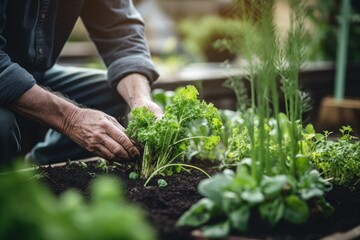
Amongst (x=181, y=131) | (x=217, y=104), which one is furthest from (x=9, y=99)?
(x=217, y=104)

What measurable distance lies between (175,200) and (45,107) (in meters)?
0.64

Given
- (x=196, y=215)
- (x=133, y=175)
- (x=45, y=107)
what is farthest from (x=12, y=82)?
(x=196, y=215)

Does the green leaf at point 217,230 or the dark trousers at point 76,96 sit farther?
the dark trousers at point 76,96

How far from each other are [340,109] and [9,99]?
2698 millimetres

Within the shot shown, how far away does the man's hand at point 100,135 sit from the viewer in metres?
1.86

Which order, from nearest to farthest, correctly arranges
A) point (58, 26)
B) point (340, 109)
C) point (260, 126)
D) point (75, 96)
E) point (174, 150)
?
point (260, 126) < point (174, 150) < point (58, 26) < point (75, 96) < point (340, 109)

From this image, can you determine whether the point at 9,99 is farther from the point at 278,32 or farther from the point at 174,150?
the point at 278,32

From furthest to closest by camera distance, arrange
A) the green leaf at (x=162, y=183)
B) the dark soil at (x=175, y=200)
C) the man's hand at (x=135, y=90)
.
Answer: the man's hand at (x=135, y=90), the green leaf at (x=162, y=183), the dark soil at (x=175, y=200)

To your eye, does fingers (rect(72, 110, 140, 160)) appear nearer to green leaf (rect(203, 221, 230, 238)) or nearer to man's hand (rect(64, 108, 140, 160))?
man's hand (rect(64, 108, 140, 160))

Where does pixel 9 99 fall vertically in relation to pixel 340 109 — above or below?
above

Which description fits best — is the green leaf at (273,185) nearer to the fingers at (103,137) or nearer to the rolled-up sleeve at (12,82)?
the fingers at (103,137)

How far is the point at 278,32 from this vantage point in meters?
1.68

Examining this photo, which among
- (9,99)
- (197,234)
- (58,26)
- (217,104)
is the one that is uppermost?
(58,26)

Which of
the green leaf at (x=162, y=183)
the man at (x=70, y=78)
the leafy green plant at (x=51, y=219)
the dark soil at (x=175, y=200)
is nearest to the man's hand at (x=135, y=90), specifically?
the man at (x=70, y=78)
